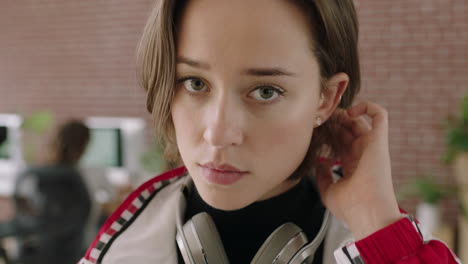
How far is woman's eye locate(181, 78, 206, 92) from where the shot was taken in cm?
79

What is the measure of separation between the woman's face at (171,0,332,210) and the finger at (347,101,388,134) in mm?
201

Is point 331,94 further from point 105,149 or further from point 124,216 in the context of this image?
point 105,149

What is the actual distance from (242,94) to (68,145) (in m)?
2.66

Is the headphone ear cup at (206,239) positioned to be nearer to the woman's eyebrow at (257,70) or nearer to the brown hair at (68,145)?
the woman's eyebrow at (257,70)

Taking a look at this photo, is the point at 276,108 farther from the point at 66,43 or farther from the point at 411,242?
the point at 66,43

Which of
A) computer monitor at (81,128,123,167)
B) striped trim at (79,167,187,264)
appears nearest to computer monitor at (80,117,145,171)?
computer monitor at (81,128,123,167)

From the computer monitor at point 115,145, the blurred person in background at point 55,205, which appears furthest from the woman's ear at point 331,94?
the computer monitor at point 115,145

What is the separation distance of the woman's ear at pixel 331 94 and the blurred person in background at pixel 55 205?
8.35 ft

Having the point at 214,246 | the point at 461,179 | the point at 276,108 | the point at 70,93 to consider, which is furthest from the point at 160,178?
the point at 70,93

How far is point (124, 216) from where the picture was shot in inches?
37.7

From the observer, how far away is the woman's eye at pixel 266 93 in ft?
2.48

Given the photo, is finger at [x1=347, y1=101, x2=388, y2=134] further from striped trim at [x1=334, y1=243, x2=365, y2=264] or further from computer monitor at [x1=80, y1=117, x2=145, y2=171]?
computer monitor at [x1=80, y1=117, x2=145, y2=171]

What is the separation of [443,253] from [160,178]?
615 millimetres

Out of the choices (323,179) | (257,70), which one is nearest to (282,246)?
(323,179)
